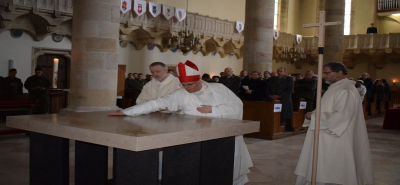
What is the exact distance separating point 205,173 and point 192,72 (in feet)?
3.84

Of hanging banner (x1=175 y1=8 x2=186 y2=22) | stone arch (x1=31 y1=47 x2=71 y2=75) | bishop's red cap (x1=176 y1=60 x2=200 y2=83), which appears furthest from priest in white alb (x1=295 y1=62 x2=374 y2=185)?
hanging banner (x1=175 y1=8 x2=186 y2=22)

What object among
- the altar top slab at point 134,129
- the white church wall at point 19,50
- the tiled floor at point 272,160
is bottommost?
the tiled floor at point 272,160

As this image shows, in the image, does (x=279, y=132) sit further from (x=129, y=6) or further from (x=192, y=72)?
(x=129, y=6)

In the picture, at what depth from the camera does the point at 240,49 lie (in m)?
22.2

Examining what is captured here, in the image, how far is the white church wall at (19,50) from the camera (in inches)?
537

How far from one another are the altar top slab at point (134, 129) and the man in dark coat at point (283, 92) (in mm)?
6802

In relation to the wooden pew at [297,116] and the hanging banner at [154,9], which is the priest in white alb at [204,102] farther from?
the hanging banner at [154,9]

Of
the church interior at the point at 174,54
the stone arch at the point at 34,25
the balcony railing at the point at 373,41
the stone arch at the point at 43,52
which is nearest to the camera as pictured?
the church interior at the point at 174,54

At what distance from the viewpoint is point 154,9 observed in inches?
650

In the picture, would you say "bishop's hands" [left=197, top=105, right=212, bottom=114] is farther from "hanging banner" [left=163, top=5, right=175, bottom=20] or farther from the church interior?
"hanging banner" [left=163, top=5, right=175, bottom=20]

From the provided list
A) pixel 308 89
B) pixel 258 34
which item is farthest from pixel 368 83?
pixel 258 34

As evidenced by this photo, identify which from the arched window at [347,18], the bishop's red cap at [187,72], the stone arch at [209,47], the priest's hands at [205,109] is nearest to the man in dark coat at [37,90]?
the bishop's red cap at [187,72]

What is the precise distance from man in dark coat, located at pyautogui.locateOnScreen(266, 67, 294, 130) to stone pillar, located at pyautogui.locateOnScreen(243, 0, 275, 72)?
7.73 feet

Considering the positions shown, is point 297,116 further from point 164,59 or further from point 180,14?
point 164,59
